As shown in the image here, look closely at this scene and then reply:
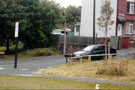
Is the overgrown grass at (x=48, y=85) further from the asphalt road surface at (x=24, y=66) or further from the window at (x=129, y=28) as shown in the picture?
the window at (x=129, y=28)

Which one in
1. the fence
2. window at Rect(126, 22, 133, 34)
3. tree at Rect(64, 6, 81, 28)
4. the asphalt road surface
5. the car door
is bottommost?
the asphalt road surface

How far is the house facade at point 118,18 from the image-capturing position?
40.7 meters

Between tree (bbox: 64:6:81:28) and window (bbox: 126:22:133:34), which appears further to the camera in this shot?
tree (bbox: 64:6:81:28)

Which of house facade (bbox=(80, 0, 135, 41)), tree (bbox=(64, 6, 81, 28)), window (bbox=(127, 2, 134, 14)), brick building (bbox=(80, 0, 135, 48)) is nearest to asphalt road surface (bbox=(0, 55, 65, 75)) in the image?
brick building (bbox=(80, 0, 135, 48))

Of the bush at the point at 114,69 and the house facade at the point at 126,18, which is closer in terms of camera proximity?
the bush at the point at 114,69

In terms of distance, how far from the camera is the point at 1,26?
33.2 m

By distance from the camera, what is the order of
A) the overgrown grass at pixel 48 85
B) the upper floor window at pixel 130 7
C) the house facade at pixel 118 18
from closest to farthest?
the overgrown grass at pixel 48 85
the house facade at pixel 118 18
the upper floor window at pixel 130 7

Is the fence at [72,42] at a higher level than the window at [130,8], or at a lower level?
lower

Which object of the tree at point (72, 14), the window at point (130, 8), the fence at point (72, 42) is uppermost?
the tree at point (72, 14)

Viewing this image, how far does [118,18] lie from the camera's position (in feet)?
133

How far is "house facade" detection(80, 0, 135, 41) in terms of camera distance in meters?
40.7

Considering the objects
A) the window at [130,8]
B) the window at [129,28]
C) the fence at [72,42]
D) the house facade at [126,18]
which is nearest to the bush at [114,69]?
the fence at [72,42]

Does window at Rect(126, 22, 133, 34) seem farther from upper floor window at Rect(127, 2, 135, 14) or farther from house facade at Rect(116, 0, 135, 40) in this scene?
upper floor window at Rect(127, 2, 135, 14)

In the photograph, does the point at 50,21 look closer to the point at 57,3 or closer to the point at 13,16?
the point at 57,3
